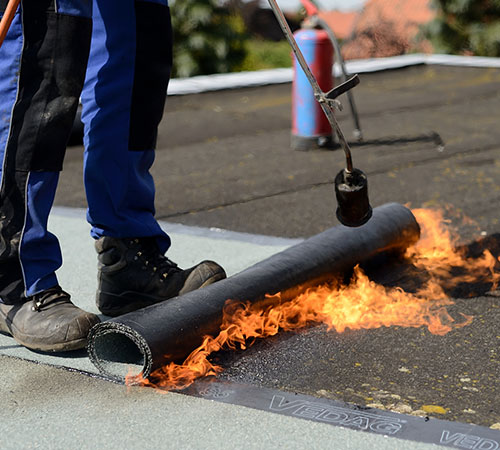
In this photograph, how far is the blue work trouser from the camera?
107 inches

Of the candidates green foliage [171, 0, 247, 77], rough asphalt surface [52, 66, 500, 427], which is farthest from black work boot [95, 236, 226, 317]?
green foliage [171, 0, 247, 77]

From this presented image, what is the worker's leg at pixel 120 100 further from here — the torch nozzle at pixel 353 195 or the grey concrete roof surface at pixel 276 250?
the torch nozzle at pixel 353 195

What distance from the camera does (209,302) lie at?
9.19 feet

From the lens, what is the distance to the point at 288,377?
2.60 metres

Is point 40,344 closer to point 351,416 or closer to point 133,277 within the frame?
point 133,277

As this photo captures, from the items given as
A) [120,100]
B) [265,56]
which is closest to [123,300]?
[120,100]

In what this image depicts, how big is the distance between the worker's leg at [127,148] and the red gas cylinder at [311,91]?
3700 millimetres

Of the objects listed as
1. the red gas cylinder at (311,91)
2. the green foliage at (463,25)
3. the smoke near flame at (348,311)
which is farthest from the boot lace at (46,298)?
the green foliage at (463,25)

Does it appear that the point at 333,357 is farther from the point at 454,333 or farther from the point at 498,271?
the point at 498,271

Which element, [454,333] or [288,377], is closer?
[288,377]

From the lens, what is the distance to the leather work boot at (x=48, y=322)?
9.02ft

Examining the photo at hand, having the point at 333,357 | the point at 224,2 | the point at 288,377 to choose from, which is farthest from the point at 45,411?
the point at 224,2

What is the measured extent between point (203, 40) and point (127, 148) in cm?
1219

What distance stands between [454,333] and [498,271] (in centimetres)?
76
